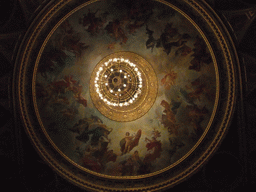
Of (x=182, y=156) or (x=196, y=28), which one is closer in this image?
(x=196, y=28)

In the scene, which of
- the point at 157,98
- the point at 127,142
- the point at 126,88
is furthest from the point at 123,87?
the point at 127,142

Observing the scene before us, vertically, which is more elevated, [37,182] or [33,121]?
[33,121]

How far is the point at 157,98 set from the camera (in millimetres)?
12641

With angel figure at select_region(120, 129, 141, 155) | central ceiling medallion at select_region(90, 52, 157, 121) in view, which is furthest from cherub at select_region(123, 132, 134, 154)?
central ceiling medallion at select_region(90, 52, 157, 121)

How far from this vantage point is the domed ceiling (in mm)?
11148

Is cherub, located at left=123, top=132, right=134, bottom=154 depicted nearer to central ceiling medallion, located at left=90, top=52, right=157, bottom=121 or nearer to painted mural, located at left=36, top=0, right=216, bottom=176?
painted mural, located at left=36, top=0, right=216, bottom=176

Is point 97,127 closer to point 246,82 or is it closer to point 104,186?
point 104,186

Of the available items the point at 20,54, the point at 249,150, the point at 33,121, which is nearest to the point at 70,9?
the point at 20,54

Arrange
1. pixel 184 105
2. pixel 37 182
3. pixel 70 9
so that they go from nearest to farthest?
1. pixel 70 9
2. pixel 37 182
3. pixel 184 105

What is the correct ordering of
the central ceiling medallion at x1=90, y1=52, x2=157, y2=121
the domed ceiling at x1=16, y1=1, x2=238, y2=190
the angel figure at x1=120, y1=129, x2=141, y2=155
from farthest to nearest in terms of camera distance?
the angel figure at x1=120, y1=129, x2=141, y2=155, the central ceiling medallion at x1=90, y1=52, x2=157, y2=121, the domed ceiling at x1=16, y1=1, x2=238, y2=190

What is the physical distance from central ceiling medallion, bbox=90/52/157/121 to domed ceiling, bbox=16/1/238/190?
1.8 inches

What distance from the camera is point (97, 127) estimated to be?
12.8 meters

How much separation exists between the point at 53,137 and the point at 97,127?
2011mm

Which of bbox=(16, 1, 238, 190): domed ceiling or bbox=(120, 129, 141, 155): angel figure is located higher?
bbox=(16, 1, 238, 190): domed ceiling
